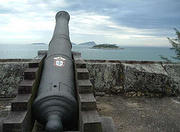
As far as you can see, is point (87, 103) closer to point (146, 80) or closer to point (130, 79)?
point (130, 79)

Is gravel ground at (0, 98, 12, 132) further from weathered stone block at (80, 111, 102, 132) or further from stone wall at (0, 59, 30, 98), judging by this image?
weathered stone block at (80, 111, 102, 132)

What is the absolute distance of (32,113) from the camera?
316 centimetres

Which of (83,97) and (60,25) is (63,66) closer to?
(83,97)

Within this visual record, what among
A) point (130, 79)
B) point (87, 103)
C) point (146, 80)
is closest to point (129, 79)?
point (130, 79)

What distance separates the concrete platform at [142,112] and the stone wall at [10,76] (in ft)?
6.88

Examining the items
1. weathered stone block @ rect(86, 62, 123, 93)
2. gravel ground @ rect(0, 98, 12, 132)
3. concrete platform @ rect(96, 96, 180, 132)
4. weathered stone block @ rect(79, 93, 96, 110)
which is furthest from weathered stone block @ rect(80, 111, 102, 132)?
weathered stone block @ rect(86, 62, 123, 93)

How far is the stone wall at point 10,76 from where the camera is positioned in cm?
573

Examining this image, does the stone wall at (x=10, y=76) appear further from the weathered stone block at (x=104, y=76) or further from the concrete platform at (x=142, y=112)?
the concrete platform at (x=142, y=112)

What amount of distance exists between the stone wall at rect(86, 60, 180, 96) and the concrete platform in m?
0.30

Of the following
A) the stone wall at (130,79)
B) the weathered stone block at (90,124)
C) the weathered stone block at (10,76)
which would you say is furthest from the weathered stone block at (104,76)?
the weathered stone block at (90,124)

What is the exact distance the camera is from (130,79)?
6152 mm

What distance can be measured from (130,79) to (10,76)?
3101 mm

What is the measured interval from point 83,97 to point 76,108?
19 cm

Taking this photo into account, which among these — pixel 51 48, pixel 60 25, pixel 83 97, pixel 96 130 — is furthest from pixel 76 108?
pixel 60 25
